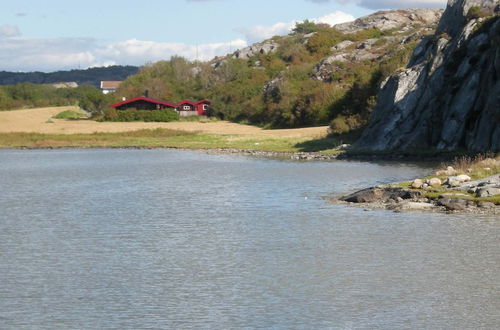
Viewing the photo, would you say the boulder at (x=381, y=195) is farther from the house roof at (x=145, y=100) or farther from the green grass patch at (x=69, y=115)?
the green grass patch at (x=69, y=115)

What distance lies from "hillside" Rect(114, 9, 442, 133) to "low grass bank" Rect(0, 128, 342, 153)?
841 centimetres

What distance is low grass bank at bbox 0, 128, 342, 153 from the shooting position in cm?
9819

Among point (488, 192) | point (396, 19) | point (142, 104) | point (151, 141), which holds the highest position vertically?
point (396, 19)

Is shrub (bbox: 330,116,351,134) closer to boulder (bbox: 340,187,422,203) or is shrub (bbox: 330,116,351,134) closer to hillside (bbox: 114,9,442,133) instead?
hillside (bbox: 114,9,442,133)

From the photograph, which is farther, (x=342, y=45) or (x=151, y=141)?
(x=342, y=45)

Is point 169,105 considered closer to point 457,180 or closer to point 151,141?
point 151,141

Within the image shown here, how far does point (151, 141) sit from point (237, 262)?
80.8 meters

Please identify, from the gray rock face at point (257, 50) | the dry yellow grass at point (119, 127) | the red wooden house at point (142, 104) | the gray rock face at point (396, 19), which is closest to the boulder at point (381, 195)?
the dry yellow grass at point (119, 127)

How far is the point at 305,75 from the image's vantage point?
143375mm

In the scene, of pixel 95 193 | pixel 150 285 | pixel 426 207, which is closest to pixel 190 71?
pixel 95 193

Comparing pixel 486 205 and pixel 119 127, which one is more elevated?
pixel 486 205

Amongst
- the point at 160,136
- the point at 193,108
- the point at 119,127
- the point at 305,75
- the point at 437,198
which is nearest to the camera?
the point at 437,198

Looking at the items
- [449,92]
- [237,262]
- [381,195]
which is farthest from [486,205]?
[449,92]

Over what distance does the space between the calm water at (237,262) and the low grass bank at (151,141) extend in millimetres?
42684
